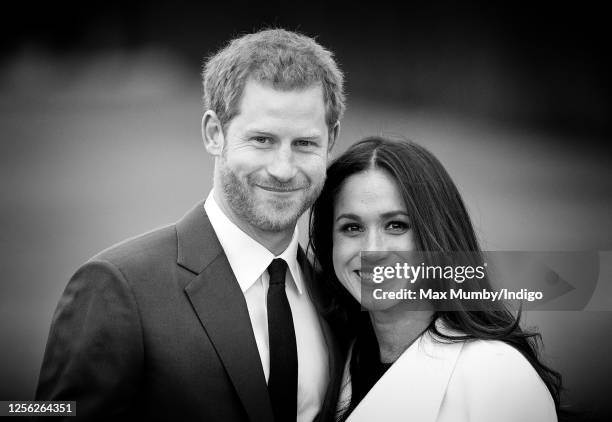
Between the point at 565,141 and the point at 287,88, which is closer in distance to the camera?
the point at 287,88

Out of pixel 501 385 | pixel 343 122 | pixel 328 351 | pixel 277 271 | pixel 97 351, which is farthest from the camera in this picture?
pixel 343 122

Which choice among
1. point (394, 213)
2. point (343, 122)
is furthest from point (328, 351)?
point (343, 122)

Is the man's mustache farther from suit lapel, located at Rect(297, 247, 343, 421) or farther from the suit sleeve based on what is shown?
the suit sleeve

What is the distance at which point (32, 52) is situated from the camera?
4.41 m

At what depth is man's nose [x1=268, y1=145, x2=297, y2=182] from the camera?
6.41 ft

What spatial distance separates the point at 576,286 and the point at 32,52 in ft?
11.9

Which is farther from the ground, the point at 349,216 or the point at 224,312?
the point at 349,216

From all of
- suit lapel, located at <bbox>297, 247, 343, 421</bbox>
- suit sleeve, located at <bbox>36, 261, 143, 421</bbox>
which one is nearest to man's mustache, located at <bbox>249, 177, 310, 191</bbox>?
suit lapel, located at <bbox>297, 247, 343, 421</bbox>

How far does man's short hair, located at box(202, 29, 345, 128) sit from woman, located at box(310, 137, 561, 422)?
25 centimetres

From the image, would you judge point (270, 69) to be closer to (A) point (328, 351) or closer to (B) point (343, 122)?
(A) point (328, 351)

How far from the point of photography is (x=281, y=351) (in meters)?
1.91

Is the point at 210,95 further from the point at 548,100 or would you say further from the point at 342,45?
the point at 548,100

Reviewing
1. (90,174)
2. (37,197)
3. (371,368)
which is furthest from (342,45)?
(371,368)

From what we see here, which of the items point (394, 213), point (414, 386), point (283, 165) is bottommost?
point (414, 386)
